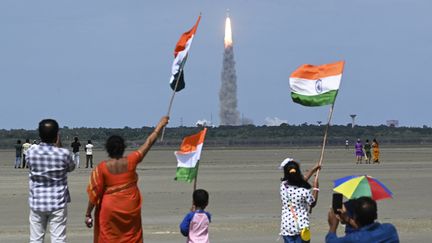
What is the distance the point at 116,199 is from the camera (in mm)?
9359

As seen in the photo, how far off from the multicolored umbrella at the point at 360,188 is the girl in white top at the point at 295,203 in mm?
1943

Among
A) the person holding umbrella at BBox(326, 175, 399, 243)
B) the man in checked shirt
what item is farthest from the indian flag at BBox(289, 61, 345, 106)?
the person holding umbrella at BBox(326, 175, 399, 243)

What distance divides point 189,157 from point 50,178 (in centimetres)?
165

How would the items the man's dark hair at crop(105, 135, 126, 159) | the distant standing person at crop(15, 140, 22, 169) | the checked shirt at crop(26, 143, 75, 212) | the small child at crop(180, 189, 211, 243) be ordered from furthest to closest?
the distant standing person at crop(15, 140, 22, 169) < the small child at crop(180, 189, 211, 243) < the checked shirt at crop(26, 143, 75, 212) < the man's dark hair at crop(105, 135, 126, 159)

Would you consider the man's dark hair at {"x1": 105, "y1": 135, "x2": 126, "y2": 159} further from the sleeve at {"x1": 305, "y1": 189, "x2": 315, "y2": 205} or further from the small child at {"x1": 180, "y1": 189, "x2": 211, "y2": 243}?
the sleeve at {"x1": 305, "y1": 189, "x2": 315, "y2": 205}

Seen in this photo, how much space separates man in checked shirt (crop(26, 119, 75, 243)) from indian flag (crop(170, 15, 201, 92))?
64.8 inches

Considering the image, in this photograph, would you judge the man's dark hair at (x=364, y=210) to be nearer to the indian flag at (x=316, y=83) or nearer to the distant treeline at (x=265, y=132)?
the indian flag at (x=316, y=83)

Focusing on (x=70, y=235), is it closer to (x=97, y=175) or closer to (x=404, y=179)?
(x=97, y=175)

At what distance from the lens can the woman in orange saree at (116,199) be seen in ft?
30.7

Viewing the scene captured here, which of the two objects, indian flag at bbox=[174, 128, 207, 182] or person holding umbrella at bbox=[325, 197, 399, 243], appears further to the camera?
indian flag at bbox=[174, 128, 207, 182]

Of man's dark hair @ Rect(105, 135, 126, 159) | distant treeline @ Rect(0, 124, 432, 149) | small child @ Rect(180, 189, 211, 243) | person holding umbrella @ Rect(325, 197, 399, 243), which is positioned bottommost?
small child @ Rect(180, 189, 211, 243)

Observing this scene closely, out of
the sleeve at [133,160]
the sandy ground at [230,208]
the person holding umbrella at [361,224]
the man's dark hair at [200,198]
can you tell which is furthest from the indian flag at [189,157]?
the sandy ground at [230,208]

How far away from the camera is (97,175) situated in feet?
30.8

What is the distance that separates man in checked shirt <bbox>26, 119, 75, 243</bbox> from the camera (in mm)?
9727
